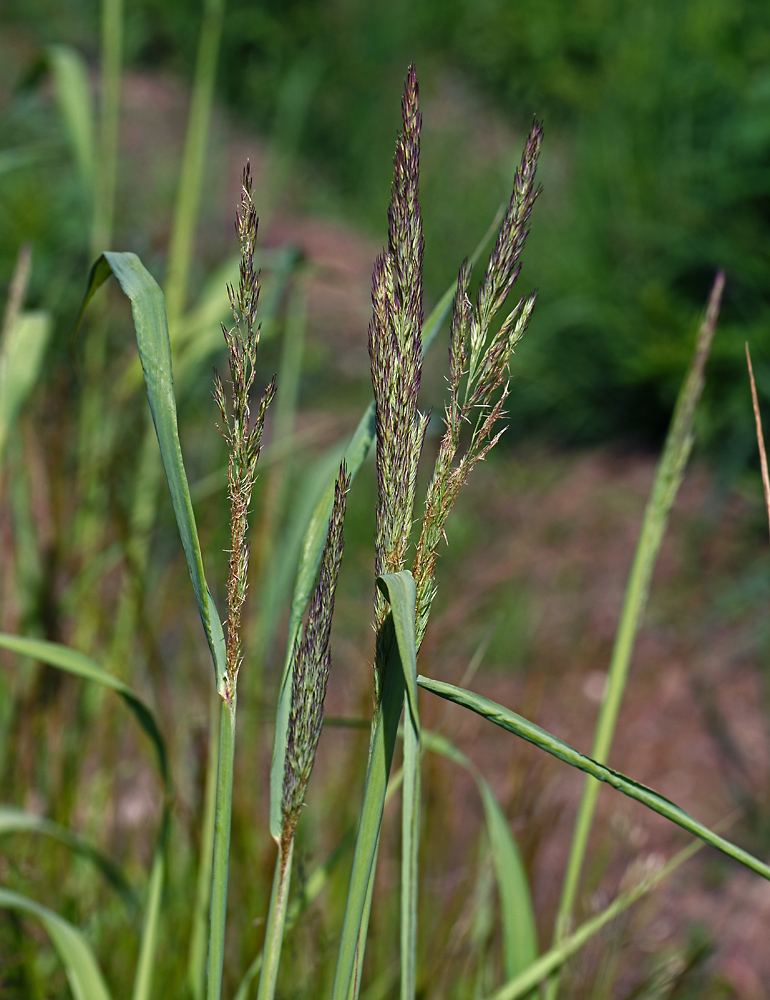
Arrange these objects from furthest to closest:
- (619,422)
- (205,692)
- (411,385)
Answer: (619,422), (205,692), (411,385)

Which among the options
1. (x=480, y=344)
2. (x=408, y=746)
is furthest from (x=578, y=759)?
(x=480, y=344)

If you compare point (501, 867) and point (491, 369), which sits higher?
point (491, 369)

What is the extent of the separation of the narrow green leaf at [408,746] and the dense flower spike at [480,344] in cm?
3

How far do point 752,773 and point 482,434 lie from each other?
5.74ft

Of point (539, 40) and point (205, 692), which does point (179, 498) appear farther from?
point (539, 40)

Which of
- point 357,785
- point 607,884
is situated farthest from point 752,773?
point 357,785

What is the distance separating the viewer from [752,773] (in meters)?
1.85

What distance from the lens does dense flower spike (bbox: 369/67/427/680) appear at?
0.36m

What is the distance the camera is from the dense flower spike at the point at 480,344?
369mm

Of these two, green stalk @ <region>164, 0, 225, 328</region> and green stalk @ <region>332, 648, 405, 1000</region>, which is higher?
green stalk @ <region>164, 0, 225, 328</region>

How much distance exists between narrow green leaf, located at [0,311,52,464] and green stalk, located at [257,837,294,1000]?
586mm

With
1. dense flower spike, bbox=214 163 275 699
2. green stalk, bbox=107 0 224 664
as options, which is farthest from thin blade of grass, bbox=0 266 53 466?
dense flower spike, bbox=214 163 275 699

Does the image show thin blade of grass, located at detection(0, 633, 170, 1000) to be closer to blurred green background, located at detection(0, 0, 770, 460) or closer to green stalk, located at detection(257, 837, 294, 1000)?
green stalk, located at detection(257, 837, 294, 1000)

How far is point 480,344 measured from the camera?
0.38 m
